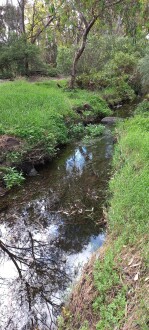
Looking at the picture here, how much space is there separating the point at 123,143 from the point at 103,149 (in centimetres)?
172

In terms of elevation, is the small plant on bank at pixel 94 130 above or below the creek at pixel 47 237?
above

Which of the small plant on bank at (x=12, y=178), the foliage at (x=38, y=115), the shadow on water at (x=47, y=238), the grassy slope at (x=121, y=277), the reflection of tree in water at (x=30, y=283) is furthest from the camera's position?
the foliage at (x=38, y=115)

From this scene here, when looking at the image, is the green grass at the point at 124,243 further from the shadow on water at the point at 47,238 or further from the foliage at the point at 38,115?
the foliage at the point at 38,115

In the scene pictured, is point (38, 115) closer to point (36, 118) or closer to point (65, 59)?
point (36, 118)

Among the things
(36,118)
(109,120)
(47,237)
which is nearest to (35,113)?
(36,118)

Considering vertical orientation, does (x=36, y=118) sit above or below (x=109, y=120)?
below

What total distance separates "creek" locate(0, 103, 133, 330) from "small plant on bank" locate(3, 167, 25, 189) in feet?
0.64

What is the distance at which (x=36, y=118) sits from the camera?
9.41 metres

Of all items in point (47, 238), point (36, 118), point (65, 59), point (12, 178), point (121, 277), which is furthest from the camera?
point (65, 59)

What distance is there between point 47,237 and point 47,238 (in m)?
0.03

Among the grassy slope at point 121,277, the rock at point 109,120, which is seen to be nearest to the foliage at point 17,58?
the rock at point 109,120

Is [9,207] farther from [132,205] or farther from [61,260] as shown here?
[132,205]

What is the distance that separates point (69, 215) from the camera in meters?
5.66

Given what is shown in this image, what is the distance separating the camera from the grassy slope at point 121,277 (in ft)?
9.07
